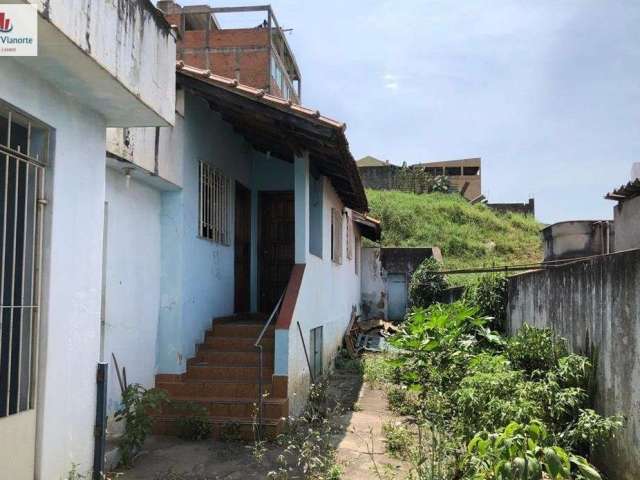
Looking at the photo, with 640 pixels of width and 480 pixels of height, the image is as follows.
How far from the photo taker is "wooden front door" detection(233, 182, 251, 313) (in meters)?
10.0

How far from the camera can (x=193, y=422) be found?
6637 millimetres

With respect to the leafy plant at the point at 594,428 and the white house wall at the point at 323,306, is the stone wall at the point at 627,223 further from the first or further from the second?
the leafy plant at the point at 594,428

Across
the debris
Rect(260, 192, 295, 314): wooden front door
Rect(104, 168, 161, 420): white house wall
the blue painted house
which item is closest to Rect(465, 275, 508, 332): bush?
the blue painted house

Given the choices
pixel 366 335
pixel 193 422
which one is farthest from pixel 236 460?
pixel 366 335

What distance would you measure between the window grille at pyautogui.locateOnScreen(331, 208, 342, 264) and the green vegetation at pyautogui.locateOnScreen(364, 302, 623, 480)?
345 centimetres

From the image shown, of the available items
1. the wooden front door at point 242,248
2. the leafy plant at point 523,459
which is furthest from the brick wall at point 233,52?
the leafy plant at point 523,459

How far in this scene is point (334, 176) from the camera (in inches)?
403

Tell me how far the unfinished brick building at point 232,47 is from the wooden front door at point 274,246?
10.8 meters

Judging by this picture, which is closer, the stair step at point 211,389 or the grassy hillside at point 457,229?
the stair step at point 211,389

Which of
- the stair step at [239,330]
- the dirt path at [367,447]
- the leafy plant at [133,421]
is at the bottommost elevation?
the dirt path at [367,447]

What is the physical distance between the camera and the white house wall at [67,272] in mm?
3906

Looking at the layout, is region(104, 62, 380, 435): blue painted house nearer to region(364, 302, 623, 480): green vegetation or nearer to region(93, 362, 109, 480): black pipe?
region(93, 362, 109, 480): black pipe

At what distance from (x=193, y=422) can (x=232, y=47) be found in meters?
18.5

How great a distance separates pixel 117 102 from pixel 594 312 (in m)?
4.88
